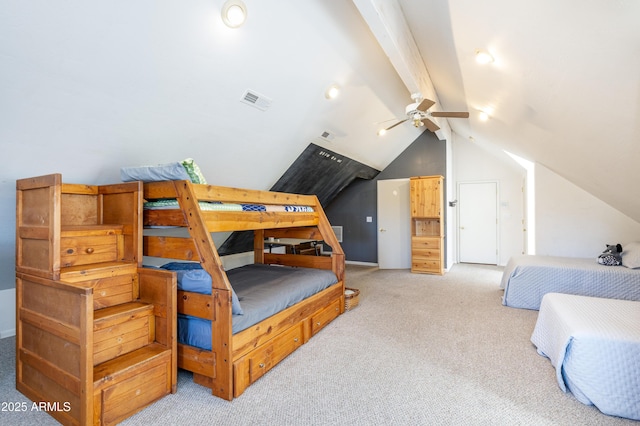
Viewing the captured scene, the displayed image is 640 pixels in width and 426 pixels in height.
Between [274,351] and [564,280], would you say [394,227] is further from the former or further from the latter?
[274,351]

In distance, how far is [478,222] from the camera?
Result: 6.56 m

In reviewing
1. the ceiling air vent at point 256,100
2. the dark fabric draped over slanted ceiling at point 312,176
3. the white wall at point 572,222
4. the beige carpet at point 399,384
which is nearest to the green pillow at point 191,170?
the ceiling air vent at point 256,100

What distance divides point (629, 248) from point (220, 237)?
17.0 ft

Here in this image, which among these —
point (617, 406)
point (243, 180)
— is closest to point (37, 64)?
point (243, 180)

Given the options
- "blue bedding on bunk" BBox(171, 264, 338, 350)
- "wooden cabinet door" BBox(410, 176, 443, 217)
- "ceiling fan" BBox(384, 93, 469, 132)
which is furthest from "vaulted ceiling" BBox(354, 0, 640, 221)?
"blue bedding on bunk" BBox(171, 264, 338, 350)

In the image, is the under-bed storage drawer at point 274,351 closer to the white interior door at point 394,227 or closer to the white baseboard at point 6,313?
the white baseboard at point 6,313

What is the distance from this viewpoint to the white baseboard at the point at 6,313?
111 inches

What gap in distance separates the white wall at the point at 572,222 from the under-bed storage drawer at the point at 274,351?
13.7 feet

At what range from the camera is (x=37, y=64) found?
5.65 feet

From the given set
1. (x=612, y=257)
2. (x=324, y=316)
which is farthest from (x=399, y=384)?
(x=612, y=257)

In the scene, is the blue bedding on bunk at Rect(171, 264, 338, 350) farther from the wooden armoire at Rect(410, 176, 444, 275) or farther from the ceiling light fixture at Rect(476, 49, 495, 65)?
the wooden armoire at Rect(410, 176, 444, 275)

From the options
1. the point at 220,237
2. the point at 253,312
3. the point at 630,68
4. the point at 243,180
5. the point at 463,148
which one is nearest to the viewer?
the point at 630,68

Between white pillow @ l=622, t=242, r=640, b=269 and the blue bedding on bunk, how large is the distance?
3.28 m

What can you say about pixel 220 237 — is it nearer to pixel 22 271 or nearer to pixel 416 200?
pixel 22 271
